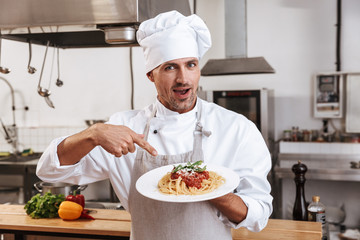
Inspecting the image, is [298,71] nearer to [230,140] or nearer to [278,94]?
[278,94]

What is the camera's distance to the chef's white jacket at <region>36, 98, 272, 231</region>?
168 cm

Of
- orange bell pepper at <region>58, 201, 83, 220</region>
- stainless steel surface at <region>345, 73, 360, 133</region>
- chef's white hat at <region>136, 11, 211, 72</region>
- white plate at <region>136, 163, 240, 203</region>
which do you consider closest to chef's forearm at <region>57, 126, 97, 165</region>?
white plate at <region>136, 163, 240, 203</region>

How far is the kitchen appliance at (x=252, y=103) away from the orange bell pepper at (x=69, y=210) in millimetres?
2175

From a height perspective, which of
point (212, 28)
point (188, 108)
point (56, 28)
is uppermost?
point (212, 28)

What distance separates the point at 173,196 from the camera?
4.71 ft

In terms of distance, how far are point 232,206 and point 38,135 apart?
442 centimetres

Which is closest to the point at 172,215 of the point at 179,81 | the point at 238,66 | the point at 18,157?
the point at 179,81

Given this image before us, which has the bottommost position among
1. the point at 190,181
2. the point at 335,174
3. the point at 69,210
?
the point at 335,174

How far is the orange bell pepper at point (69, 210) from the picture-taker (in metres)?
2.54

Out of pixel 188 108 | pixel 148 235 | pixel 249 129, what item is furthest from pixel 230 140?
pixel 148 235

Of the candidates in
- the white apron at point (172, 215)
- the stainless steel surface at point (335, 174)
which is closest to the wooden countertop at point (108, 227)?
the white apron at point (172, 215)

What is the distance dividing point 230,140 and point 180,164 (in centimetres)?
26

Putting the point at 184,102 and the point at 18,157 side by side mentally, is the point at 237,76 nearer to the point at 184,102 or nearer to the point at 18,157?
the point at 18,157

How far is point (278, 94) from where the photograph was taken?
4.79 metres
